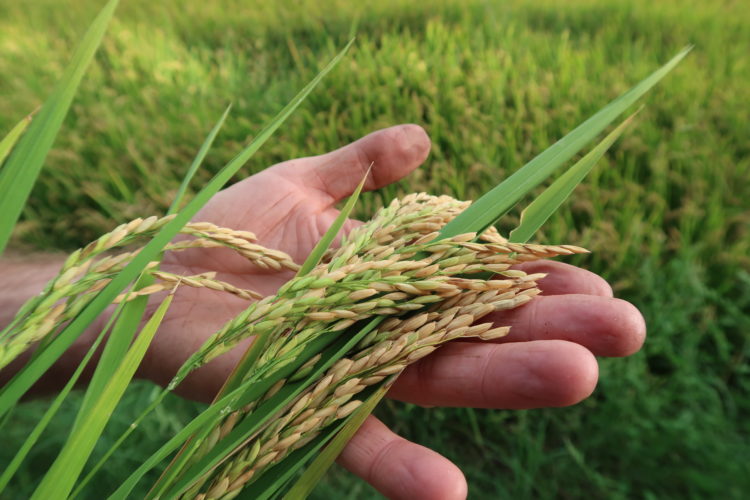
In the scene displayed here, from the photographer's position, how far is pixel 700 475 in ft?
6.07

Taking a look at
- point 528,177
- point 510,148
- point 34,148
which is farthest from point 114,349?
point 510,148

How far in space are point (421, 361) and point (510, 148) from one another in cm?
166

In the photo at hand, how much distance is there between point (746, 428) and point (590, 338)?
46.8 inches

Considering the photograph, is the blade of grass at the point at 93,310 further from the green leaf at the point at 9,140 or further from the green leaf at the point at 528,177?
the green leaf at the point at 528,177

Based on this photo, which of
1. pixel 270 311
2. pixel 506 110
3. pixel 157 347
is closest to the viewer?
pixel 270 311

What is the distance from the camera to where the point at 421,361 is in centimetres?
137

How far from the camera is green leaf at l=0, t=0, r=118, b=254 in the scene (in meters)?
1.02

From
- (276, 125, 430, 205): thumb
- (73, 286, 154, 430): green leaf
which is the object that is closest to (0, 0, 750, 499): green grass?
(276, 125, 430, 205): thumb

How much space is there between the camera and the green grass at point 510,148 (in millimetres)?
2100

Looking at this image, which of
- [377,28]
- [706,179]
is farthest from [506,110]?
[377,28]

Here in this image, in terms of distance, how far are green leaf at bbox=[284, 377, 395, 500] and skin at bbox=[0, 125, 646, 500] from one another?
175mm

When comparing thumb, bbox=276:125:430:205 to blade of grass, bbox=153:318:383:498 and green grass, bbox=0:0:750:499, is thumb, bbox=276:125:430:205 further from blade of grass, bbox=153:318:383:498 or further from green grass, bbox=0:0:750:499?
blade of grass, bbox=153:318:383:498

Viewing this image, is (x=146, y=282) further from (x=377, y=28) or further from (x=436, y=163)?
(x=377, y=28)

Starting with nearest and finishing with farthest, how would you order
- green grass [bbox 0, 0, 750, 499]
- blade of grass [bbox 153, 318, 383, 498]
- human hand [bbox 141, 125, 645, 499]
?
blade of grass [bbox 153, 318, 383, 498]
human hand [bbox 141, 125, 645, 499]
green grass [bbox 0, 0, 750, 499]
